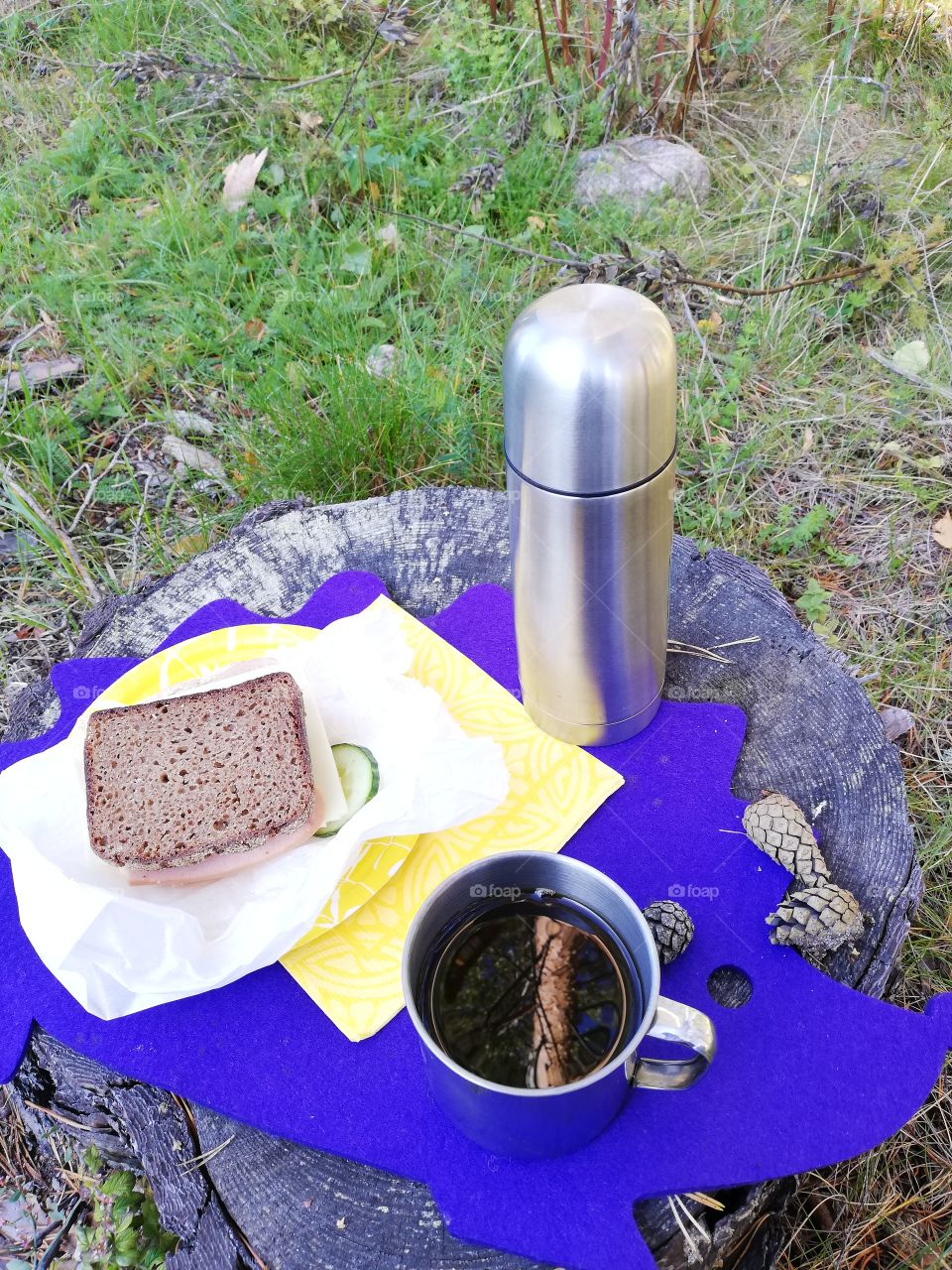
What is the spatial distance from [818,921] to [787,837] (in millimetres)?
99

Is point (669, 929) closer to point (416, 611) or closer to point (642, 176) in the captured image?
point (416, 611)

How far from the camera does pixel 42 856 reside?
106 cm

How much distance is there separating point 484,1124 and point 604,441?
641 millimetres

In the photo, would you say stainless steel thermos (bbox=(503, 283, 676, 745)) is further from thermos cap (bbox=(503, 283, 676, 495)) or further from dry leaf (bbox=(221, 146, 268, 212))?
dry leaf (bbox=(221, 146, 268, 212))

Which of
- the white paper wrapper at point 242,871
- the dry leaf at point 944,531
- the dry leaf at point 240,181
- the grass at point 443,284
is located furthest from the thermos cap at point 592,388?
the dry leaf at point 240,181

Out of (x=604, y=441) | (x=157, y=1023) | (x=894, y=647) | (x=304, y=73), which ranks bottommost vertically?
(x=894, y=647)

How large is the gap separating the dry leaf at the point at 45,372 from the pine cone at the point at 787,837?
2151 mm

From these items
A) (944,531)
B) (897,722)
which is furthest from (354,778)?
(944,531)

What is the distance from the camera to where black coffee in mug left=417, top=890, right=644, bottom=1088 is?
35.1 inches

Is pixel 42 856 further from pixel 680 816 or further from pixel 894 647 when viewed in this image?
pixel 894 647

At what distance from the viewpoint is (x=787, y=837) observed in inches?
42.5

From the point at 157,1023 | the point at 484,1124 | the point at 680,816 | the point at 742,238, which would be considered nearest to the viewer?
the point at 484,1124

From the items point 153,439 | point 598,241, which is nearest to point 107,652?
point 153,439

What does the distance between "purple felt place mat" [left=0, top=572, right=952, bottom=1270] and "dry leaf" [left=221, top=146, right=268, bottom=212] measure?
2170mm
